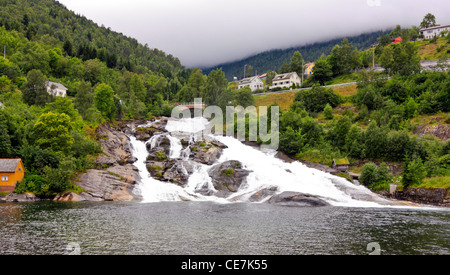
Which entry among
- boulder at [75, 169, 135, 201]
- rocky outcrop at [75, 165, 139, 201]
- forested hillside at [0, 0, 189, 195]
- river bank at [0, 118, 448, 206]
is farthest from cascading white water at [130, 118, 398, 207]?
forested hillside at [0, 0, 189, 195]

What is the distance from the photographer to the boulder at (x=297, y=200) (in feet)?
155

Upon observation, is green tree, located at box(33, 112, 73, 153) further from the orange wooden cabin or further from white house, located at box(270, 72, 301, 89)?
white house, located at box(270, 72, 301, 89)

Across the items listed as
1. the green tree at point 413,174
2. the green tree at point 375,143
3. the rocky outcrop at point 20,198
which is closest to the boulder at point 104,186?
the rocky outcrop at point 20,198

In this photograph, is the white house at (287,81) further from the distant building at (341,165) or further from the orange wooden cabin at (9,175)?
the orange wooden cabin at (9,175)

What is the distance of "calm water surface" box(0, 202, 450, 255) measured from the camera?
2420 cm

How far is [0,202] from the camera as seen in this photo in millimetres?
45344

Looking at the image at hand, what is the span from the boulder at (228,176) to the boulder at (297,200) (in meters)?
8.87

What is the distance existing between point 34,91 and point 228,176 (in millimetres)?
48122

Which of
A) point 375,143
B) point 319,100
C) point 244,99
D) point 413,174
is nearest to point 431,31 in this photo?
point 319,100

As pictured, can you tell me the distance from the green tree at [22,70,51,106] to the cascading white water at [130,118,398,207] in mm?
22377

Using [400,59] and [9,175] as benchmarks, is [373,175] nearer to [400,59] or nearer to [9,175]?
[400,59]
